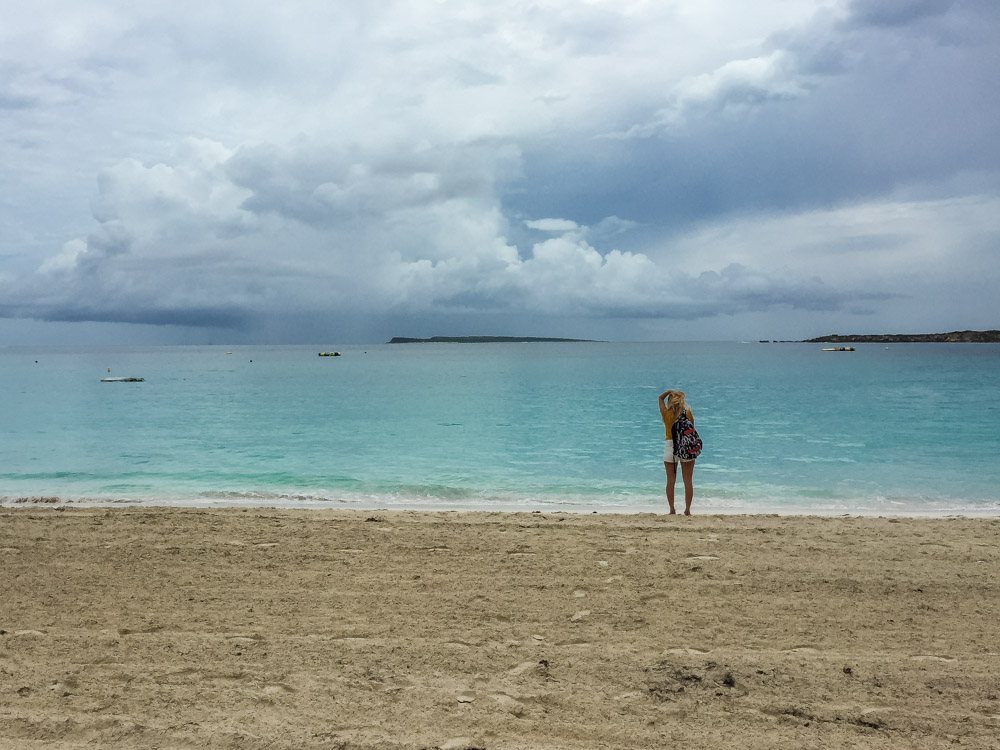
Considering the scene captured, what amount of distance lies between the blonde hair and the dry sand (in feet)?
6.55

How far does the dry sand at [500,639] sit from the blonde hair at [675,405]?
1997mm

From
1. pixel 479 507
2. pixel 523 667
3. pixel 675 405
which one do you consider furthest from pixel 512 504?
pixel 523 667

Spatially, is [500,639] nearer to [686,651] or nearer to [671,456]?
[686,651]

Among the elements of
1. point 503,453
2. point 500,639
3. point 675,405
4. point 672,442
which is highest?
point 675,405

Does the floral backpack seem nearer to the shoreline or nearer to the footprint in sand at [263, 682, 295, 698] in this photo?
the shoreline

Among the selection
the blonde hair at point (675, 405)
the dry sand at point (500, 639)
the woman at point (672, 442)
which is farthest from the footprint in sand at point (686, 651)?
the blonde hair at point (675, 405)

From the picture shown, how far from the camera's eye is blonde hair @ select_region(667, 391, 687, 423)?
10.1 m

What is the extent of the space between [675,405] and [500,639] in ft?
18.9

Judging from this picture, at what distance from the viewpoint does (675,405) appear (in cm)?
1017

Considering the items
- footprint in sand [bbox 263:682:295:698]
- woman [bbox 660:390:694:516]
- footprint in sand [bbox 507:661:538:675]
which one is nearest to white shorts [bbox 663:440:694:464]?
woman [bbox 660:390:694:516]

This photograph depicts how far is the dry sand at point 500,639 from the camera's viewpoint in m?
4.13

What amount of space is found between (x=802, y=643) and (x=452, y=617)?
2954 mm

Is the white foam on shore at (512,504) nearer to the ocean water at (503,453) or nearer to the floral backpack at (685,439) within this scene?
the ocean water at (503,453)

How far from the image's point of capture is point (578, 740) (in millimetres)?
3961
